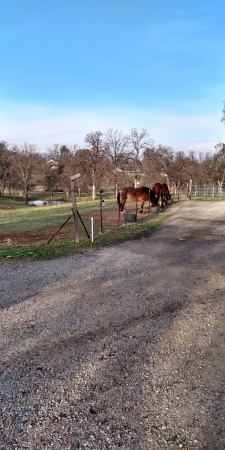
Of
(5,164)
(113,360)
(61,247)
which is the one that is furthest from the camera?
(5,164)

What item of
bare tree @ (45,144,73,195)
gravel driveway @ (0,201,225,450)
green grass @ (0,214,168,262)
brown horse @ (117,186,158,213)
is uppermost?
bare tree @ (45,144,73,195)

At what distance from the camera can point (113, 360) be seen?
133 inches

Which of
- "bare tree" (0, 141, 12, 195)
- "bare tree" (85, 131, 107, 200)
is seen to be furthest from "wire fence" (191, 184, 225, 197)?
"bare tree" (0, 141, 12, 195)

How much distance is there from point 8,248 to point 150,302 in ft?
22.5

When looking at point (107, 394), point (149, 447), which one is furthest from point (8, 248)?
point (149, 447)

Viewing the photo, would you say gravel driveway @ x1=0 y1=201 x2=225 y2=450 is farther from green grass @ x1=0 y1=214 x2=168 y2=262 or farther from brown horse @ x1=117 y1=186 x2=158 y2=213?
brown horse @ x1=117 y1=186 x2=158 y2=213

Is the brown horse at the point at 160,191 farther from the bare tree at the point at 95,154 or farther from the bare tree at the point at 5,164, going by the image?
the bare tree at the point at 5,164

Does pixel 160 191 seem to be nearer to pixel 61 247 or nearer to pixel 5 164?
pixel 61 247

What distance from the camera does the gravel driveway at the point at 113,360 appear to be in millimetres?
2430

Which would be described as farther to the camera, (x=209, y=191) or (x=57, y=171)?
(x=57, y=171)

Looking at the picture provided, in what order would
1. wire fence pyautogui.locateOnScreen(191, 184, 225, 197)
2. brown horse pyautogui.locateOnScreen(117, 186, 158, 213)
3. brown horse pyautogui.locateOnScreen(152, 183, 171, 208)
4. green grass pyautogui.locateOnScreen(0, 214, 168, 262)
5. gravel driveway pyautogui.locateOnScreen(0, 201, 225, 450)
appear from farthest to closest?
wire fence pyautogui.locateOnScreen(191, 184, 225, 197)
brown horse pyautogui.locateOnScreen(152, 183, 171, 208)
brown horse pyautogui.locateOnScreen(117, 186, 158, 213)
green grass pyautogui.locateOnScreen(0, 214, 168, 262)
gravel driveway pyautogui.locateOnScreen(0, 201, 225, 450)

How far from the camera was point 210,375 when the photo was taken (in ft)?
10.1

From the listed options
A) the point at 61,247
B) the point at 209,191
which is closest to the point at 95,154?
the point at 209,191

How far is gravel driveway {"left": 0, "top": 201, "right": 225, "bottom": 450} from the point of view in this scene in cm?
243
